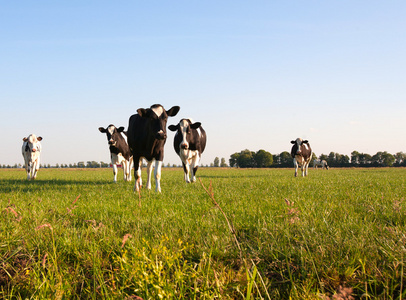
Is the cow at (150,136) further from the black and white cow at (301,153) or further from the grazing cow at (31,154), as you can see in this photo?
the black and white cow at (301,153)

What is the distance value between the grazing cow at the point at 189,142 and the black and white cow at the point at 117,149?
287cm

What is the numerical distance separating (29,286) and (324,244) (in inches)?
103

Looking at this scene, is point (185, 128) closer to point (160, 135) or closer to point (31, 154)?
point (160, 135)

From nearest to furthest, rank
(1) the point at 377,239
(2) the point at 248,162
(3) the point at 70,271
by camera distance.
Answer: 1. (3) the point at 70,271
2. (1) the point at 377,239
3. (2) the point at 248,162

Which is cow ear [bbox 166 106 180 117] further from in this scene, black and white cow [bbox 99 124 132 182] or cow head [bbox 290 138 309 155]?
cow head [bbox 290 138 309 155]

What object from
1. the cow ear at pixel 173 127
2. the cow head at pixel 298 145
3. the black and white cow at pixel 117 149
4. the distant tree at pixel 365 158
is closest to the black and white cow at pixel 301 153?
the cow head at pixel 298 145

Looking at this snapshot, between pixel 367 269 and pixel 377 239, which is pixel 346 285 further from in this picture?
pixel 377 239

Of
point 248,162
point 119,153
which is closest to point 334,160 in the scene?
point 248,162

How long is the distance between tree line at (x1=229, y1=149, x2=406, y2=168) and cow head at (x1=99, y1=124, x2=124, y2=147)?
9313 cm

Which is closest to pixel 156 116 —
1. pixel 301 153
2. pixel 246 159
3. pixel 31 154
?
pixel 31 154

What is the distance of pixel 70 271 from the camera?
298cm

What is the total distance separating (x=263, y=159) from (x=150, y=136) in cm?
10671

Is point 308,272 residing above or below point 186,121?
→ below

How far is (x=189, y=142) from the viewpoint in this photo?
14.2m
